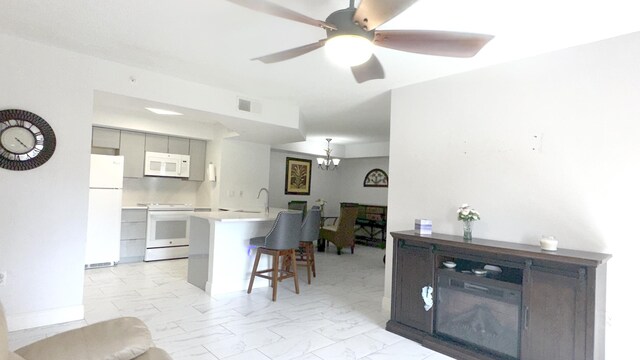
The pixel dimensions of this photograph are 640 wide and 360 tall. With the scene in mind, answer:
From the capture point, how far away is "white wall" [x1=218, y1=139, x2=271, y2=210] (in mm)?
5695

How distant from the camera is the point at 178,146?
575 centimetres

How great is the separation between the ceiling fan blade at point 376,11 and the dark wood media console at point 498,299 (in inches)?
69.7

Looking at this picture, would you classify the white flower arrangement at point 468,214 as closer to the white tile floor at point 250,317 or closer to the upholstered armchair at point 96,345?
the white tile floor at point 250,317

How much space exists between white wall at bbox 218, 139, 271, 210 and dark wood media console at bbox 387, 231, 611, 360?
355 cm

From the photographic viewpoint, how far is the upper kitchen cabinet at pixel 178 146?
5.68m

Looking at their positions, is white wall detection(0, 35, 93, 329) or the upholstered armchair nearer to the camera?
the upholstered armchair

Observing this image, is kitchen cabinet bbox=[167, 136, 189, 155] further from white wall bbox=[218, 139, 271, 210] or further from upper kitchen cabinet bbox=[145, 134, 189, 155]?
white wall bbox=[218, 139, 271, 210]

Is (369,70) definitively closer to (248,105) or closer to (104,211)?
(248,105)

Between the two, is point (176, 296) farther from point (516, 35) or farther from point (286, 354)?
point (516, 35)

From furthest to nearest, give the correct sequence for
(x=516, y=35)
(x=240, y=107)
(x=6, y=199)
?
(x=240, y=107)
(x=6, y=199)
(x=516, y=35)

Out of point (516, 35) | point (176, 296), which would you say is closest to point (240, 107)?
point (176, 296)

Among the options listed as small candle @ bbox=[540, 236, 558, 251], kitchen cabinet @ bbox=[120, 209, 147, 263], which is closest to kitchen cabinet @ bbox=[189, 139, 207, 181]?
kitchen cabinet @ bbox=[120, 209, 147, 263]

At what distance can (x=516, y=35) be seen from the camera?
2328 millimetres

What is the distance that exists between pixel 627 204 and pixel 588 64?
1.00m
